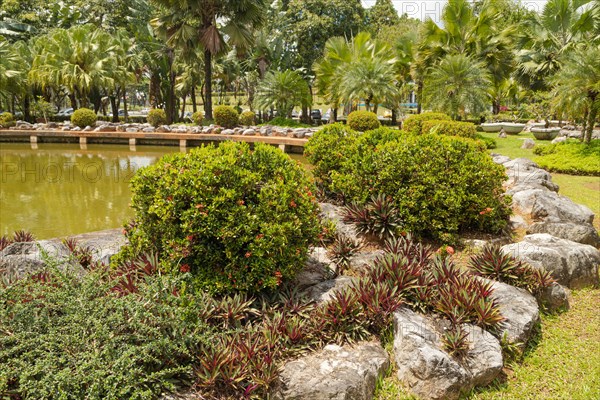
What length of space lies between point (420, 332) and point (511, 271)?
161 centimetres

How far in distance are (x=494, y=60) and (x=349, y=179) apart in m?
18.4

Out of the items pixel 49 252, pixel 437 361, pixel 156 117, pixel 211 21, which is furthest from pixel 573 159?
pixel 156 117

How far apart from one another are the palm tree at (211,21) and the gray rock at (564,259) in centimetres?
2059

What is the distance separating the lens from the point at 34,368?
275cm

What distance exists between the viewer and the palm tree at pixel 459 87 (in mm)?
17266

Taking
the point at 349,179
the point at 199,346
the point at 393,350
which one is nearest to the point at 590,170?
the point at 349,179

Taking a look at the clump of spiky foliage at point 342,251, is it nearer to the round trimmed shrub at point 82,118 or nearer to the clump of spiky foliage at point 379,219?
the clump of spiky foliage at point 379,219

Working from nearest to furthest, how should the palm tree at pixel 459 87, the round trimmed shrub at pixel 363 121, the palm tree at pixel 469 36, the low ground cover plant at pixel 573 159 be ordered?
the low ground cover plant at pixel 573 159
the palm tree at pixel 459 87
the round trimmed shrub at pixel 363 121
the palm tree at pixel 469 36

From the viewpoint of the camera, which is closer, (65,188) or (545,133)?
(65,188)

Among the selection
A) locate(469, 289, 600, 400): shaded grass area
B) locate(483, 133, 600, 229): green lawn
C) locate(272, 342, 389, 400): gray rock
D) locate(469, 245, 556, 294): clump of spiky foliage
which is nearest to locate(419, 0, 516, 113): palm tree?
locate(483, 133, 600, 229): green lawn

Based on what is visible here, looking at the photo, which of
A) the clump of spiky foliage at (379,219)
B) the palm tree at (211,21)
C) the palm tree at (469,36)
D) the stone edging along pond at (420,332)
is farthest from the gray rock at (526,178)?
the palm tree at (211,21)

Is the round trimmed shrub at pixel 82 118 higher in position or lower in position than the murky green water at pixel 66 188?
higher

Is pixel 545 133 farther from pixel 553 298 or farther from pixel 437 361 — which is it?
pixel 437 361

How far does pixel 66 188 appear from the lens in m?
12.1
